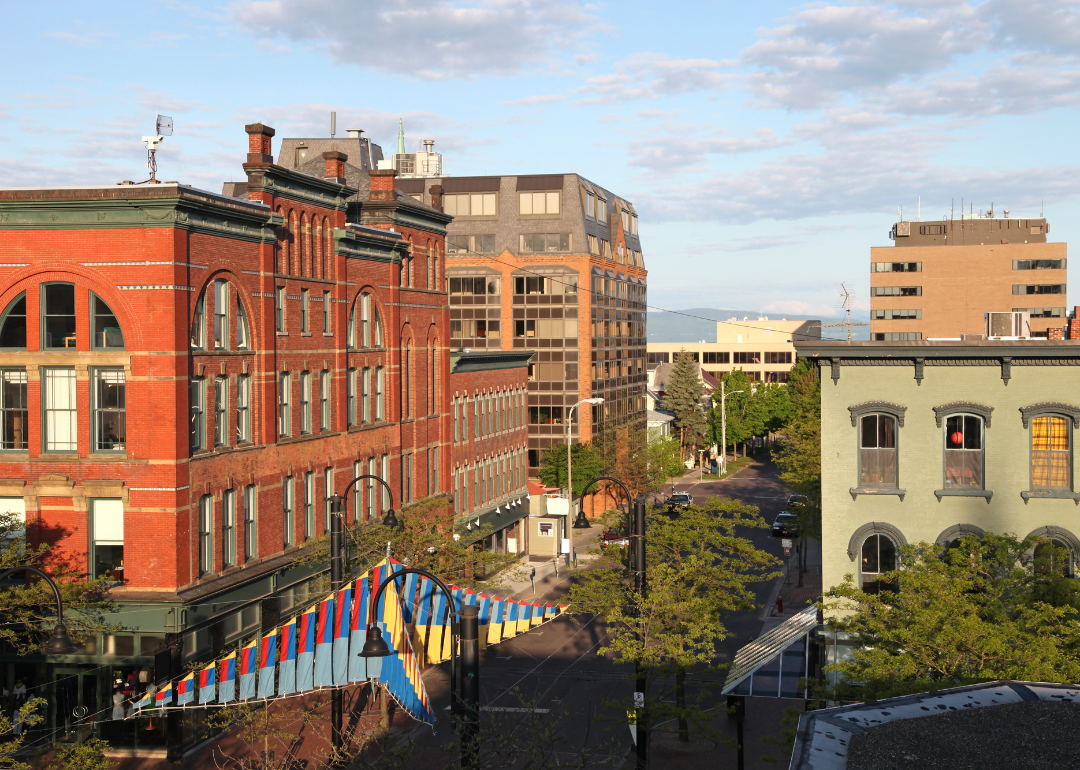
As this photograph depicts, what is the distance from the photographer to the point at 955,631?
21.9 metres

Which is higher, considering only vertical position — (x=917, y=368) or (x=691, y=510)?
(x=917, y=368)

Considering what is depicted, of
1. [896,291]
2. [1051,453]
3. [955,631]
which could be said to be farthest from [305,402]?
[896,291]

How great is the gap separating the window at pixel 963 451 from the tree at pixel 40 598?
2475 centimetres

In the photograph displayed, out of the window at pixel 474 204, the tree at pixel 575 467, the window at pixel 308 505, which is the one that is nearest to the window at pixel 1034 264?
the tree at pixel 575 467

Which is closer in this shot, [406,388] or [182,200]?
[182,200]

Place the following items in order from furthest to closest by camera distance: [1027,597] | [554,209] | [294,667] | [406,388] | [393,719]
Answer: [554,209] < [406,388] < [393,719] < [294,667] < [1027,597]

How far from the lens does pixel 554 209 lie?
278 feet

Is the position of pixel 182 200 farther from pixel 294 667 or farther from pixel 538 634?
pixel 538 634

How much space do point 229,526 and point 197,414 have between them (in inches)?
157

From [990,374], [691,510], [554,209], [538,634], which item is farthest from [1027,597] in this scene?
[554,209]

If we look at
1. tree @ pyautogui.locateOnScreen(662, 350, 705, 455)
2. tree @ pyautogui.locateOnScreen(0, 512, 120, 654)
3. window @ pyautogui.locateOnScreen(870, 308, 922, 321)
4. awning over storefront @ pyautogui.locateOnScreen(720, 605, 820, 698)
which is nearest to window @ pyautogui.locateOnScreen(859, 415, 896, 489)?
awning over storefront @ pyautogui.locateOnScreen(720, 605, 820, 698)

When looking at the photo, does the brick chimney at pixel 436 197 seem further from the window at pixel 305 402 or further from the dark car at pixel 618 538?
the dark car at pixel 618 538

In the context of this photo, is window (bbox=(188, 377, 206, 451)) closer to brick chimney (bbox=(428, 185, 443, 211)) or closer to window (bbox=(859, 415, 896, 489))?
window (bbox=(859, 415, 896, 489))

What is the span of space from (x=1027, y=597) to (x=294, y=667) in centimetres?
1818
